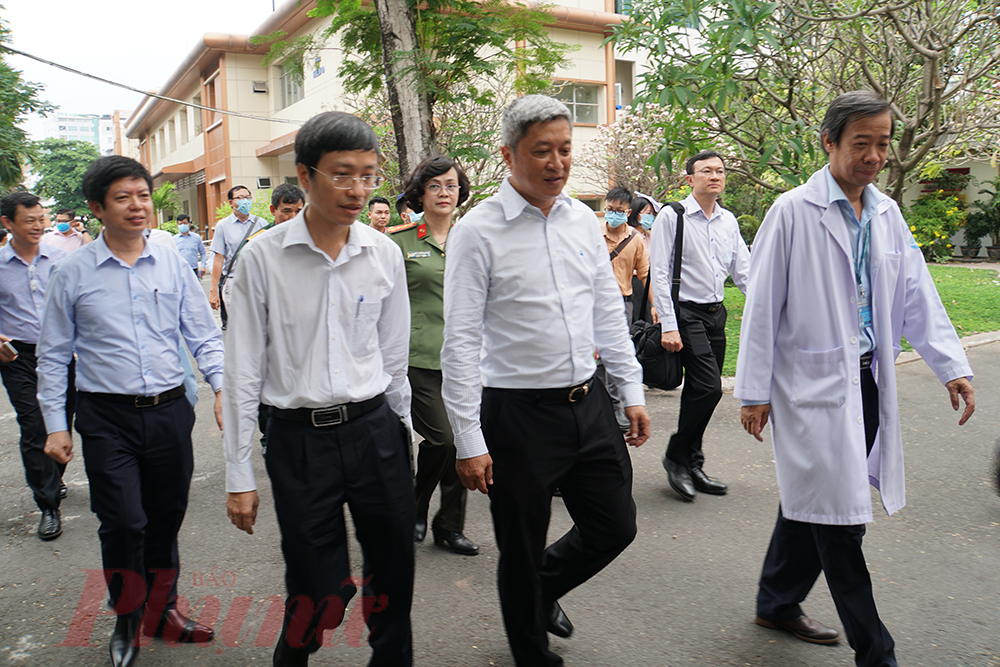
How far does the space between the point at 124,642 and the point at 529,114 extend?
270cm

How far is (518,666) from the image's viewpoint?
3.01 m

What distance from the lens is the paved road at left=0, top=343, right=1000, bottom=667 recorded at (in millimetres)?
3295

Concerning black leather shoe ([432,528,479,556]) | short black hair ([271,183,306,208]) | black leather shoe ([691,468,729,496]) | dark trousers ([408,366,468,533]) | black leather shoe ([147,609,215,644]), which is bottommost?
black leather shoe ([147,609,215,644])

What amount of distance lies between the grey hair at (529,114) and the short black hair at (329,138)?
553mm

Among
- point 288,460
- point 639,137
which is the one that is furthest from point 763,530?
point 639,137

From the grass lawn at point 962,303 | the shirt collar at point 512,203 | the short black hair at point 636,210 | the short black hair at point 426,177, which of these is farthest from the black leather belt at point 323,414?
the grass lawn at point 962,303

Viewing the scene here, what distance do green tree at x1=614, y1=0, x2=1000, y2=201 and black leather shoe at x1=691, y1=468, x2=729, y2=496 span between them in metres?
3.06

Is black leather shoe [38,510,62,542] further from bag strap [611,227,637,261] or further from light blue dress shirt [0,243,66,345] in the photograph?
bag strap [611,227,637,261]

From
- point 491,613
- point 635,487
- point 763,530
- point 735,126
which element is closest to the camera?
point 491,613

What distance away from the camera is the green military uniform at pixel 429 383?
4.40 m

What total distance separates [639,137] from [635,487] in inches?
602

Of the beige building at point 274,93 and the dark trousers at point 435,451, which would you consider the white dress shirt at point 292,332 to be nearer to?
the dark trousers at point 435,451

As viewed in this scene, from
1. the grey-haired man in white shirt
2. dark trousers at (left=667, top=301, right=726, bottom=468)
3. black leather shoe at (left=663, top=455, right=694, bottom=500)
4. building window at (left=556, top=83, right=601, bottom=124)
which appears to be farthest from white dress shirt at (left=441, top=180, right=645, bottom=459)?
building window at (left=556, top=83, right=601, bottom=124)

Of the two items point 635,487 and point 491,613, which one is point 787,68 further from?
point 491,613
